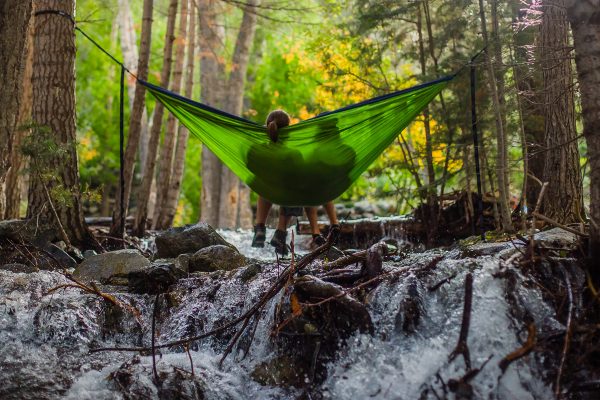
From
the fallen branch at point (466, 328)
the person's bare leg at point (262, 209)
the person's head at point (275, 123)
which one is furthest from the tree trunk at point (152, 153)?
the fallen branch at point (466, 328)

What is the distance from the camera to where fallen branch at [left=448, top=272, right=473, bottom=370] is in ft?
9.46

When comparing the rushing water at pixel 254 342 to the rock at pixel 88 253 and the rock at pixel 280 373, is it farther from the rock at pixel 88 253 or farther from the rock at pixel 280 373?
the rock at pixel 88 253

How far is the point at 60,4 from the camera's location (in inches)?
213

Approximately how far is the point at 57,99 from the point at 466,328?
12.4 feet

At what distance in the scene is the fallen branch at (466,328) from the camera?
2885mm

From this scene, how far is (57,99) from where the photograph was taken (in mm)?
5426

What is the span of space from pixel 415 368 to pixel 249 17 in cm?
944

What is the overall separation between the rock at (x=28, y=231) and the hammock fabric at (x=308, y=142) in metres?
1.30

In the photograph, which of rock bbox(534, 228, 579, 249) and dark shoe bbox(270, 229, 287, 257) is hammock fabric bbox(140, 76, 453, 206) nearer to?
dark shoe bbox(270, 229, 287, 257)

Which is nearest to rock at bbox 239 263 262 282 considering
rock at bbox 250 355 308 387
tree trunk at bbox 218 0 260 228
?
rock at bbox 250 355 308 387

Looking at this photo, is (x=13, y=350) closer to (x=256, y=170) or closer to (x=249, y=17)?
(x=256, y=170)

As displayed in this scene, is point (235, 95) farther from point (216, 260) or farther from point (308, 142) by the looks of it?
point (216, 260)

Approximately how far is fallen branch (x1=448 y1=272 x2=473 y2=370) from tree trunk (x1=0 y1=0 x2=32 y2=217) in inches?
107

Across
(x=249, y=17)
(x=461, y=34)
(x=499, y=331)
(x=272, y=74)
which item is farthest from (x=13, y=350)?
(x=272, y=74)
